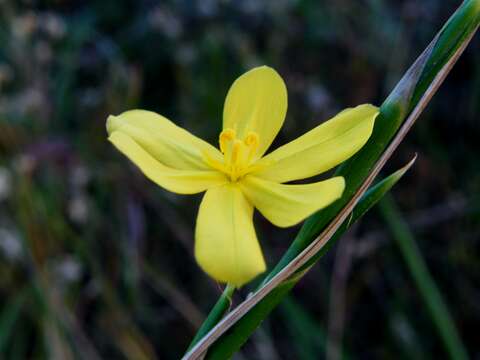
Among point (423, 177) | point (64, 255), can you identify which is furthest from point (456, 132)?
point (64, 255)

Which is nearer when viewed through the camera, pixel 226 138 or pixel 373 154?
pixel 373 154

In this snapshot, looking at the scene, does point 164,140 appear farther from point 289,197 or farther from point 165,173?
point 289,197

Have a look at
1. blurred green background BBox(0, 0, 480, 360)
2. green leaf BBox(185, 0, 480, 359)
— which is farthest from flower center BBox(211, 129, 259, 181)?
blurred green background BBox(0, 0, 480, 360)

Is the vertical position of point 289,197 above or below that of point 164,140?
below

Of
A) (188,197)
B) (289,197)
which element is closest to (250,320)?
(289,197)

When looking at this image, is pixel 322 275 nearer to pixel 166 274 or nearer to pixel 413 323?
pixel 413 323

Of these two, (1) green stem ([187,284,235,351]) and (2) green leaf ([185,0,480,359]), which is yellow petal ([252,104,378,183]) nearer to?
(2) green leaf ([185,0,480,359])
